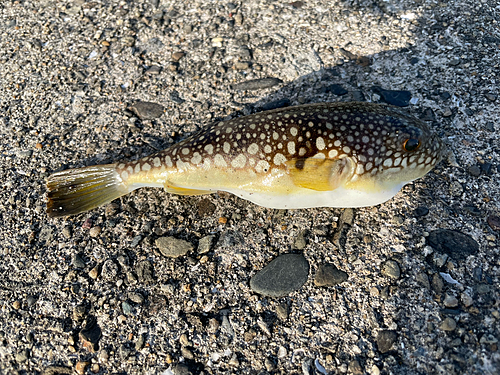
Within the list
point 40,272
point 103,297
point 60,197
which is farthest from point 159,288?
point 60,197

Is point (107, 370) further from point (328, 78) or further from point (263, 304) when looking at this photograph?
point (328, 78)

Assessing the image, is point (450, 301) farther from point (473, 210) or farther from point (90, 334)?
point (90, 334)

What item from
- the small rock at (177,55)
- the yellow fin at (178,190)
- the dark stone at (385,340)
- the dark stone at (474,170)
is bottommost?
the dark stone at (385,340)

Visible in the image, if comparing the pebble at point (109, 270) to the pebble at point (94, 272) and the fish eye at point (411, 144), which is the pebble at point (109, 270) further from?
the fish eye at point (411, 144)

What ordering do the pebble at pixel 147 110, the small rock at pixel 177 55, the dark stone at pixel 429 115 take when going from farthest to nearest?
the small rock at pixel 177 55 → the pebble at pixel 147 110 → the dark stone at pixel 429 115

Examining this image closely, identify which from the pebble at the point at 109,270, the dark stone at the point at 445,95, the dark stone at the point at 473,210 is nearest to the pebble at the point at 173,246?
the pebble at the point at 109,270

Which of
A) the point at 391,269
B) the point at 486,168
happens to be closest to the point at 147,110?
the point at 391,269

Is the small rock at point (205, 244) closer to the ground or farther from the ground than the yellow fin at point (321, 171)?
closer to the ground
